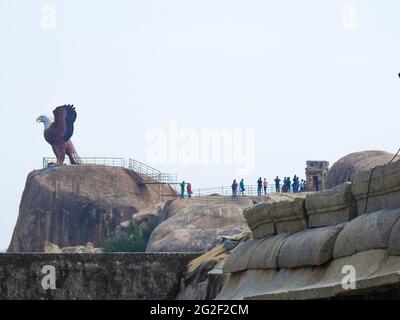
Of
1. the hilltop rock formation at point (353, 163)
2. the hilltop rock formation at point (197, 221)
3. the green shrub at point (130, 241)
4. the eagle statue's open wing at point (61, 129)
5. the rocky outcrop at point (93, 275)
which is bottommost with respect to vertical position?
the green shrub at point (130, 241)

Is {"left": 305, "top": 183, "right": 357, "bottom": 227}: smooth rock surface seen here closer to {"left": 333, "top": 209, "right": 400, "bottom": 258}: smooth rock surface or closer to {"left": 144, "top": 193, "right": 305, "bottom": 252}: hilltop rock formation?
{"left": 333, "top": 209, "right": 400, "bottom": 258}: smooth rock surface

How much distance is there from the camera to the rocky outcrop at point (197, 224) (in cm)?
3734

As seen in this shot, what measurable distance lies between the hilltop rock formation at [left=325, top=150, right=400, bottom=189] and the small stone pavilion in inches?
43.2

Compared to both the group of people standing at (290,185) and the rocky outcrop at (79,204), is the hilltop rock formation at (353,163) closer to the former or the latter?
the group of people standing at (290,185)

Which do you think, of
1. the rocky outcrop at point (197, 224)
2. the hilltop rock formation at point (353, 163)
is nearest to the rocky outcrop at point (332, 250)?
the rocky outcrop at point (197, 224)

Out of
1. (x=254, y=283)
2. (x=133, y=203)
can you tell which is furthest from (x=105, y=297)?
(x=133, y=203)

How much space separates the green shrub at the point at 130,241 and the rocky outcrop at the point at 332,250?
Answer: 33478 millimetres

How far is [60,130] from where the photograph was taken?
2208 inches

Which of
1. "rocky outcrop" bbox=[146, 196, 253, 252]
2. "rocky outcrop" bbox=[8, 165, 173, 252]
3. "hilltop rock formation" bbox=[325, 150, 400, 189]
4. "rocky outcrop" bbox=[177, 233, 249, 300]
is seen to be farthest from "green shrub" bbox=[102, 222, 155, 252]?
"rocky outcrop" bbox=[177, 233, 249, 300]

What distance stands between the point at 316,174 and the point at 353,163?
2.71 metres

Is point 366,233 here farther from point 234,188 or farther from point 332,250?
point 234,188

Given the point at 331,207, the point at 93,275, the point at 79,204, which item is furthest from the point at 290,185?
the point at 331,207
